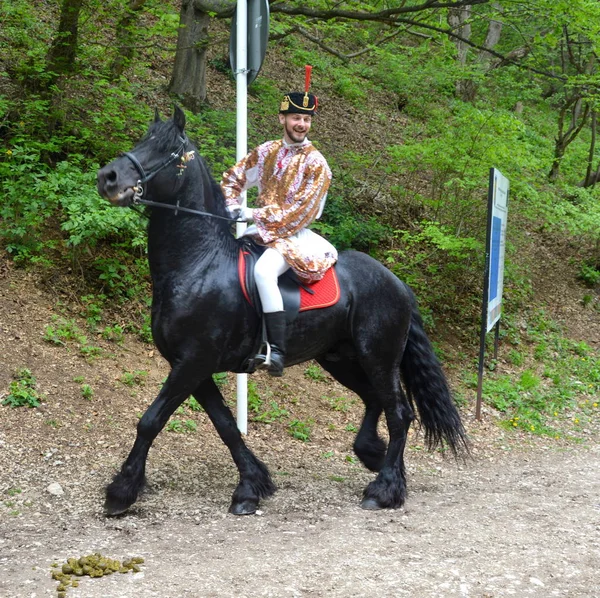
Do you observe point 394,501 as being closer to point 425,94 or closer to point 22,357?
point 22,357

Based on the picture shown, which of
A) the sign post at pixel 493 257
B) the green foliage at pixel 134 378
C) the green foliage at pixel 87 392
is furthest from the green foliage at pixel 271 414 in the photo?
the sign post at pixel 493 257

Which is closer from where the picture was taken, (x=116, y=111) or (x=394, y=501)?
(x=394, y=501)

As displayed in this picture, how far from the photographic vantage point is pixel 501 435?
316 inches

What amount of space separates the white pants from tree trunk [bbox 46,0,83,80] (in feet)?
16.9

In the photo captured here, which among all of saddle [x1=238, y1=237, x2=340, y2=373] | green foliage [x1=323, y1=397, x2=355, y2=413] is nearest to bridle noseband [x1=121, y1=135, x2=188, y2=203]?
saddle [x1=238, y1=237, x2=340, y2=373]

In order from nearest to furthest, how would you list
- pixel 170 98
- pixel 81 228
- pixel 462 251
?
1. pixel 81 228
2. pixel 462 251
3. pixel 170 98

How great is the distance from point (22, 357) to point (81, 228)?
4.90 feet

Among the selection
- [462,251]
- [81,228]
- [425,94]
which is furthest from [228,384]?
[425,94]

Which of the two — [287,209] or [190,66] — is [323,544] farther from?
[190,66]

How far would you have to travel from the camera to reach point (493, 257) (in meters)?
8.07

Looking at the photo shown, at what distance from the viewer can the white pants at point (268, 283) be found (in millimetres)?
4711

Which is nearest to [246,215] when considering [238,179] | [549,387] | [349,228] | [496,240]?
[238,179]

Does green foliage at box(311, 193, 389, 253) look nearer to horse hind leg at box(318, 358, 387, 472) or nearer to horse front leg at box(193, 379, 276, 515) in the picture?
horse hind leg at box(318, 358, 387, 472)

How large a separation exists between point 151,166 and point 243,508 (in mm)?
2301
